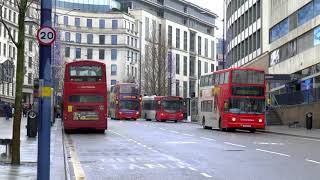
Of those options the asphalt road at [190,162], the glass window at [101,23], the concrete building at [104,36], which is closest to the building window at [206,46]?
the concrete building at [104,36]

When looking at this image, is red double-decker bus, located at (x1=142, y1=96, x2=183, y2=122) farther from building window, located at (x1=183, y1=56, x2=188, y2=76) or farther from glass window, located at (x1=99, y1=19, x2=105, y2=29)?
building window, located at (x1=183, y1=56, x2=188, y2=76)

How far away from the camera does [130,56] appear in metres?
150

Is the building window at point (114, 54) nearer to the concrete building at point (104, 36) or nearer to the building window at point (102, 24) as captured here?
the concrete building at point (104, 36)

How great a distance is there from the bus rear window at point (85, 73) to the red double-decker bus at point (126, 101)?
104 feet

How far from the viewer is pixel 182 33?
541 ft

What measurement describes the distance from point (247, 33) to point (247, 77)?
1442 inches

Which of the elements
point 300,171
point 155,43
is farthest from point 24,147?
point 155,43

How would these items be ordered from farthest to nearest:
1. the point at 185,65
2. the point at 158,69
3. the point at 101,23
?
1. the point at 185,65
2. the point at 101,23
3. the point at 158,69

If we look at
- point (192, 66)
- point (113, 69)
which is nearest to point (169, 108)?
point (113, 69)

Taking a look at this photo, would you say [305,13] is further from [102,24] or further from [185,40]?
[185,40]

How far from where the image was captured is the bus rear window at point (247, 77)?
40.2m

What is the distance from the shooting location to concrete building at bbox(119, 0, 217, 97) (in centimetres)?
15012

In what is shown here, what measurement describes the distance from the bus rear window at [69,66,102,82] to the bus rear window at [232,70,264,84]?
8.84 meters

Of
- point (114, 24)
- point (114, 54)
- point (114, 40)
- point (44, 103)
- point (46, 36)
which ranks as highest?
point (114, 24)
